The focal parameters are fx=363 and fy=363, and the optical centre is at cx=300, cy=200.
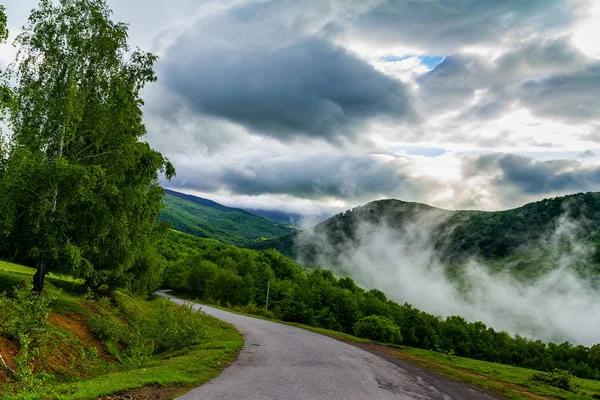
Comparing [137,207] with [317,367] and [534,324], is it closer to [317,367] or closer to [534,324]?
[317,367]

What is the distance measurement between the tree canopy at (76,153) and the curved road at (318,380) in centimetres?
1043

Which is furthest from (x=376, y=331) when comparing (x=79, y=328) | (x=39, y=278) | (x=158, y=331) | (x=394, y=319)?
(x=39, y=278)

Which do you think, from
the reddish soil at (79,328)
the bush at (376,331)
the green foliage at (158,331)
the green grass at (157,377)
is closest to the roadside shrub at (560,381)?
the green grass at (157,377)

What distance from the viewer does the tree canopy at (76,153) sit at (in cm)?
1788

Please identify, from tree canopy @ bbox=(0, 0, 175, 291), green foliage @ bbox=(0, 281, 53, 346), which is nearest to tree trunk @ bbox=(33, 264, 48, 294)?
tree canopy @ bbox=(0, 0, 175, 291)

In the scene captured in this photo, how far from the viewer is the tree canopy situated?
58.6 feet

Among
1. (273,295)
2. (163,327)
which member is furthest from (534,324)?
(163,327)

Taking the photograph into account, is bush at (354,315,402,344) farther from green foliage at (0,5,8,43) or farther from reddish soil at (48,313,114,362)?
green foliage at (0,5,8,43)

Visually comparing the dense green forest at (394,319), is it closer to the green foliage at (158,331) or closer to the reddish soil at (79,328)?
the green foliage at (158,331)

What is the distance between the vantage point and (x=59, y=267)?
1889 cm

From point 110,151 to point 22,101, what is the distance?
5.15m

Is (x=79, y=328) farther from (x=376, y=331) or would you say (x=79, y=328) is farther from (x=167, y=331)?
(x=376, y=331)

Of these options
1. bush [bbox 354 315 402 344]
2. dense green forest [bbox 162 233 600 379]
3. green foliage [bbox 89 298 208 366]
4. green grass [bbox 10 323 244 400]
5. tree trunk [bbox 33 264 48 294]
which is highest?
tree trunk [bbox 33 264 48 294]

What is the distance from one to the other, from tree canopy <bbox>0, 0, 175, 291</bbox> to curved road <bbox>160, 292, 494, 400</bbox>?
1043 centimetres
